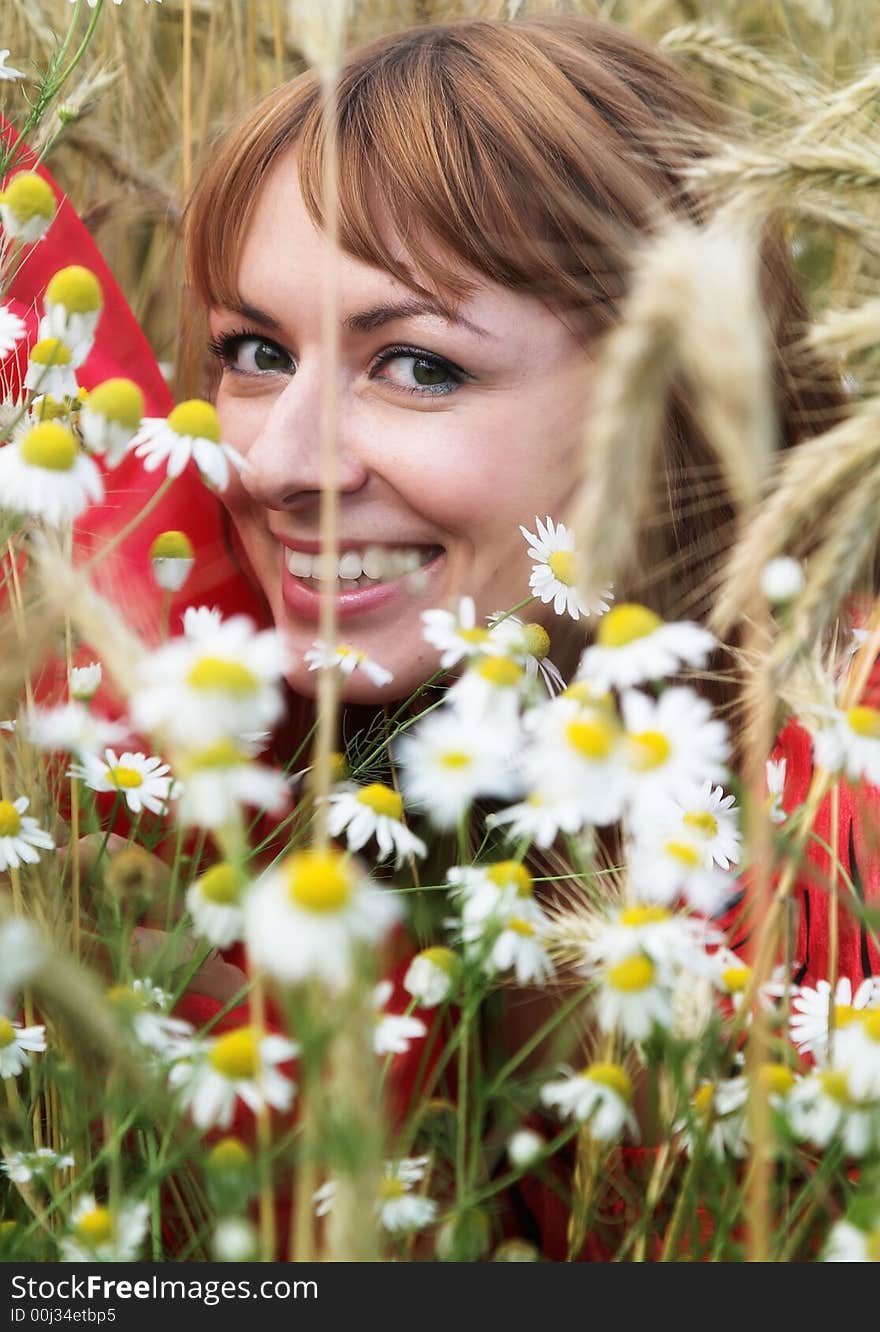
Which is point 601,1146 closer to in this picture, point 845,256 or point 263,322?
point 263,322

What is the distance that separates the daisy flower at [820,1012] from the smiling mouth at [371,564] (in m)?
0.39

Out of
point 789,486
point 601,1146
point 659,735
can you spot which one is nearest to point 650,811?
point 659,735

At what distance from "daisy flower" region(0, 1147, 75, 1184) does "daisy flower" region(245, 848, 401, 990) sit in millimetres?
309

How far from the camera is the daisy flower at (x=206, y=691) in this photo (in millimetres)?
369

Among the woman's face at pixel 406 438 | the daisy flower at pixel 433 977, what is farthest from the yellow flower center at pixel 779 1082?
the woman's face at pixel 406 438

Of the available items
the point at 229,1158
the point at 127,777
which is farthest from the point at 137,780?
the point at 229,1158

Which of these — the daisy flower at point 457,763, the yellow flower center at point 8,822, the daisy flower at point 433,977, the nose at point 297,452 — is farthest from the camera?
the nose at point 297,452

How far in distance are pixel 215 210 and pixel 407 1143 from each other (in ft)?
2.64

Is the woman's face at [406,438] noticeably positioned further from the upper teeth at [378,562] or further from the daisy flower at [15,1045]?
the daisy flower at [15,1045]

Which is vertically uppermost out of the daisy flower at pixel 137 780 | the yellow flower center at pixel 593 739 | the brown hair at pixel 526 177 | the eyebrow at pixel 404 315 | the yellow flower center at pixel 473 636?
the brown hair at pixel 526 177

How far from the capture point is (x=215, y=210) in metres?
1.10

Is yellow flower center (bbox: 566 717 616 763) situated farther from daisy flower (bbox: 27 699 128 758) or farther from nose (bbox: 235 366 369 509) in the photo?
nose (bbox: 235 366 369 509)

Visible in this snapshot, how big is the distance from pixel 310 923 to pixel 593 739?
119 millimetres

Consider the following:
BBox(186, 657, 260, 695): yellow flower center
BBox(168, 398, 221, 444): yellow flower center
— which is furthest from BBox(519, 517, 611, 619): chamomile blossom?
BBox(186, 657, 260, 695): yellow flower center
